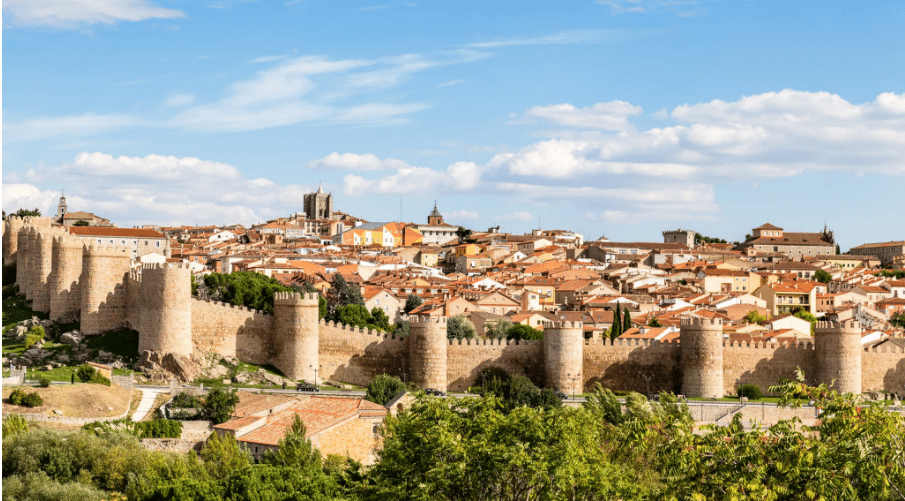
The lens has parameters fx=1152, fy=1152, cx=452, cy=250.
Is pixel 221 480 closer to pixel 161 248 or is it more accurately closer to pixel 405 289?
pixel 405 289

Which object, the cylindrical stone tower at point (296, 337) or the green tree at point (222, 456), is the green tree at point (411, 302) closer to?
the cylindrical stone tower at point (296, 337)

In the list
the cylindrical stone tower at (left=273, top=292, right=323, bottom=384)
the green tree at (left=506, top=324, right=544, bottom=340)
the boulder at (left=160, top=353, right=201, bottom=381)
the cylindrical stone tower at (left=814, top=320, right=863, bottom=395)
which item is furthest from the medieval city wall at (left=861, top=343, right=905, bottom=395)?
the boulder at (left=160, top=353, right=201, bottom=381)

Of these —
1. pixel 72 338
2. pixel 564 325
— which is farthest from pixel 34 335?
pixel 564 325

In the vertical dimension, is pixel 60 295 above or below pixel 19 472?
above

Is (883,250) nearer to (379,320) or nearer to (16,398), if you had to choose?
(379,320)

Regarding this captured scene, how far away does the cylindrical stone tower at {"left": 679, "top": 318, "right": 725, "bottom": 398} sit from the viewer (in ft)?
141

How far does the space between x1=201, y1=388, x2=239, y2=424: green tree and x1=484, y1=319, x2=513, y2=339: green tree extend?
2054 centimetres

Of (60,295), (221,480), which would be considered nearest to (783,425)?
(221,480)

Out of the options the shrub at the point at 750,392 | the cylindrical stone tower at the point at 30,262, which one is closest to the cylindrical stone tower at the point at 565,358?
the shrub at the point at 750,392

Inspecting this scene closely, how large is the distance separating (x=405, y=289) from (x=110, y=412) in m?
38.5

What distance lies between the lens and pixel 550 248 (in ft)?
369

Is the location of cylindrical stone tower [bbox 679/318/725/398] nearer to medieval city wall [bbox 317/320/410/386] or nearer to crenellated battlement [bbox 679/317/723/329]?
crenellated battlement [bbox 679/317/723/329]

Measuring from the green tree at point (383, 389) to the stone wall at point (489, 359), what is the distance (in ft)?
11.6

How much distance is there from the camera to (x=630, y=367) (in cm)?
4397
